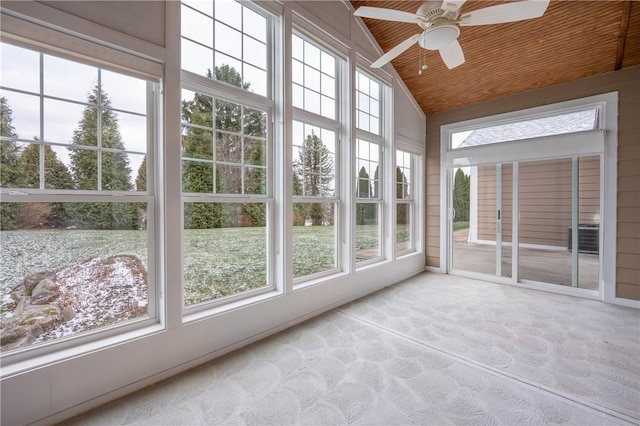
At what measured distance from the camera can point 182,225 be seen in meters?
2.25

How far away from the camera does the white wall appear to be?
5.23ft

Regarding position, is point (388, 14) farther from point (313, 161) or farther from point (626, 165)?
point (626, 165)

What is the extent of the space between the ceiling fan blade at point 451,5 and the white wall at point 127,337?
5.30ft

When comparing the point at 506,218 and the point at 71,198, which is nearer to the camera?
the point at 71,198

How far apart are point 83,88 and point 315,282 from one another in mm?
2653

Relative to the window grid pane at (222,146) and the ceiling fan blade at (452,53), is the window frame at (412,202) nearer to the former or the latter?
the ceiling fan blade at (452,53)

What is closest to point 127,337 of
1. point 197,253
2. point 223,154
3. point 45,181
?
point 197,253

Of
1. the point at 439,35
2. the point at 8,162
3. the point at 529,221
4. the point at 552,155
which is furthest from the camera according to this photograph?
the point at 529,221

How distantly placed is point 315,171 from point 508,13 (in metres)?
2.20

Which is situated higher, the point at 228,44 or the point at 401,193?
the point at 228,44

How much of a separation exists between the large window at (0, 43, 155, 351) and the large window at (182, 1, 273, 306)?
→ 13.2 inches

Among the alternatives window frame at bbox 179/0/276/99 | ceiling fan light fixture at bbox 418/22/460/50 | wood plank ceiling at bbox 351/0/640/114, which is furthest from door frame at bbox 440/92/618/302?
window frame at bbox 179/0/276/99

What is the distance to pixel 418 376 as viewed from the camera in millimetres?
2137

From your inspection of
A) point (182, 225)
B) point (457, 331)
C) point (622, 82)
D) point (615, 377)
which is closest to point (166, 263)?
point (182, 225)
